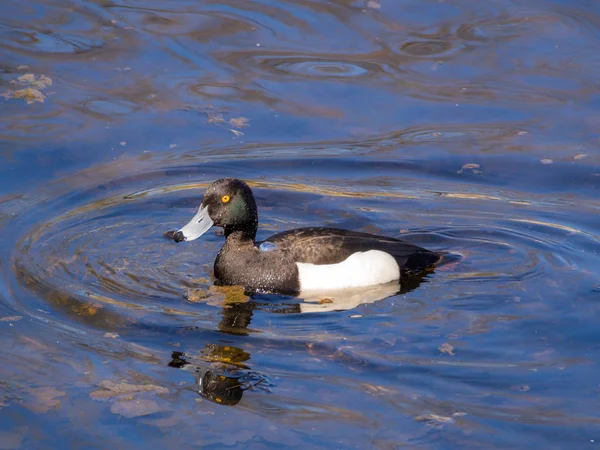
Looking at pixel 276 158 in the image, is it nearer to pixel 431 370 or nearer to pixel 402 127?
pixel 402 127

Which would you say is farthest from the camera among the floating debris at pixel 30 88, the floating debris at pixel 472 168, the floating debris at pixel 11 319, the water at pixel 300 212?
the floating debris at pixel 30 88

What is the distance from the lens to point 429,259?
9734 millimetres

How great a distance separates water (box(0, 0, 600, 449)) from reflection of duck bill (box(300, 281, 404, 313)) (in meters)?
0.06

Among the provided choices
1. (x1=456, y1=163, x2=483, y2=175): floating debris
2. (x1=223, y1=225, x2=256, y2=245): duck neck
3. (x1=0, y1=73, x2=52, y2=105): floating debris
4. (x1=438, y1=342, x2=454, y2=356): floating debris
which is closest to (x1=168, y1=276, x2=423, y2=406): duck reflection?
(x1=223, y1=225, x2=256, y2=245): duck neck

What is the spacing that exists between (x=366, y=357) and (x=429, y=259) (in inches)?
81.3

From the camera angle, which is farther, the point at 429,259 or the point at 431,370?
the point at 429,259

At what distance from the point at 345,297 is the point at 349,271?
Result: 29 cm

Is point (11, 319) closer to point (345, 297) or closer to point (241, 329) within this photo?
point (241, 329)

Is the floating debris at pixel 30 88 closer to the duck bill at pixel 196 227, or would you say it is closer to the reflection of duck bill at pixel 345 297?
the duck bill at pixel 196 227

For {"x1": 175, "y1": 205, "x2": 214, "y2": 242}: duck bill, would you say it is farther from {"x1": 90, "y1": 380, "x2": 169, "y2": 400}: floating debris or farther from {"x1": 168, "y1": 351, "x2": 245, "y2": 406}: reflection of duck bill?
{"x1": 90, "y1": 380, "x2": 169, "y2": 400}: floating debris

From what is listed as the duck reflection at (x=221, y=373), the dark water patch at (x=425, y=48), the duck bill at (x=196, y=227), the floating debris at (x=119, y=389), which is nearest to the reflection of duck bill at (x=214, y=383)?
the duck reflection at (x=221, y=373)

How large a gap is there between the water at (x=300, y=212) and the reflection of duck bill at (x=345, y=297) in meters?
0.06

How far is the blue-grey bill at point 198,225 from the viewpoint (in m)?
9.71

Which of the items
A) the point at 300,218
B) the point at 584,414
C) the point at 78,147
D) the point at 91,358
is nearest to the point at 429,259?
the point at 300,218
